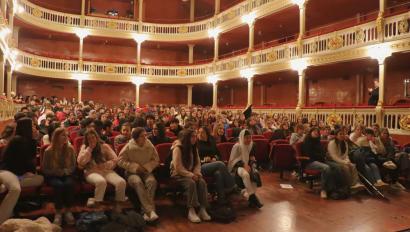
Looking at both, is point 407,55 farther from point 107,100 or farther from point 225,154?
point 107,100

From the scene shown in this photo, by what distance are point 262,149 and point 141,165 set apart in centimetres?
340

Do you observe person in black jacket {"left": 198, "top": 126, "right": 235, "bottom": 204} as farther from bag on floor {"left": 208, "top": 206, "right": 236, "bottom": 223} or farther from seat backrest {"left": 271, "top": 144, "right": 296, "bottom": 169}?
seat backrest {"left": 271, "top": 144, "right": 296, "bottom": 169}

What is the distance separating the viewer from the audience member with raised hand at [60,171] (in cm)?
377

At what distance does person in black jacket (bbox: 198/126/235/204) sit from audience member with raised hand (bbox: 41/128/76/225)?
173 cm

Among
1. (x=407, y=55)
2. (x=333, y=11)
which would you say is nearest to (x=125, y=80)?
(x=333, y=11)

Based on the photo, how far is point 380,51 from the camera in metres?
10.1

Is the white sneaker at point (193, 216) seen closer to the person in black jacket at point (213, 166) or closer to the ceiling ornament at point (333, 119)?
the person in black jacket at point (213, 166)

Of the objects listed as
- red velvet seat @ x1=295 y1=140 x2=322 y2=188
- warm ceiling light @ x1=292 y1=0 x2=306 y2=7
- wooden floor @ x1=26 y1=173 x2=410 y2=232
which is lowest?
wooden floor @ x1=26 y1=173 x2=410 y2=232

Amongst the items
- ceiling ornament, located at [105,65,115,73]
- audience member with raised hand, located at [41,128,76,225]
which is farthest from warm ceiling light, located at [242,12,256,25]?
audience member with raised hand, located at [41,128,76,225]

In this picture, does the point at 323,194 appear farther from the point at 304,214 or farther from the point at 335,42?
the point at 335,42

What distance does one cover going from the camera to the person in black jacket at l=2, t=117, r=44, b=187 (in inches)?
145

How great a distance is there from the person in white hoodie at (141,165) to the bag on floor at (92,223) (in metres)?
0.63

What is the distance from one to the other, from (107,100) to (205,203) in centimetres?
1911

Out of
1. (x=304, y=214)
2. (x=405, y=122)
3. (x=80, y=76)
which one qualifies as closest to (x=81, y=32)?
(x=80, y=76)
